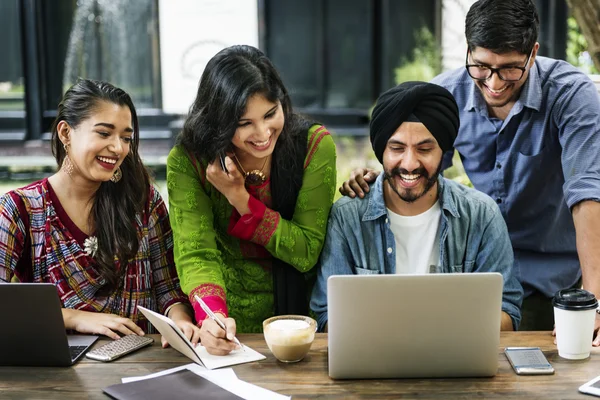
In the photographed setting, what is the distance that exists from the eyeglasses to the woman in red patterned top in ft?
3.57

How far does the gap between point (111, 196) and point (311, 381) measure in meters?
0.93

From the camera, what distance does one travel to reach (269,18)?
530cm

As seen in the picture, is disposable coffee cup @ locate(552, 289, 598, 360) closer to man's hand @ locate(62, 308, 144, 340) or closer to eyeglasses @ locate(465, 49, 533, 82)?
eyeglasses @ locate(465, 49, 533, 82)

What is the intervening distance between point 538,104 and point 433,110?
0.52 metres

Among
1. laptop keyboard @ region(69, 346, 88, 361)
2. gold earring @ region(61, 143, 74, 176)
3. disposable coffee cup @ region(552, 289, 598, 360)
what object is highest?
gold earring @ region(61, 143, 74, 176)

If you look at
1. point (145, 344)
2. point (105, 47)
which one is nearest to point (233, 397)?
point (145, 344)

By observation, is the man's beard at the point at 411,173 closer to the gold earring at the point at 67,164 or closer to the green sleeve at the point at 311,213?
the green sleeve at the point at 311,213

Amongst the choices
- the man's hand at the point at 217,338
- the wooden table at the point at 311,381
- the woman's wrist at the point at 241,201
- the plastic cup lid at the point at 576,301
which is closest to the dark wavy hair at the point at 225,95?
the woman's wrist at the point at 241,201

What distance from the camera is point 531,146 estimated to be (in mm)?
2523

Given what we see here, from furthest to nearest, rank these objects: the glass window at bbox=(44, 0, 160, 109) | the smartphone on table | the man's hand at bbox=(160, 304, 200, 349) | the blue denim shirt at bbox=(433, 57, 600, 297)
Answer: the glass window at bbox=(44, 0, 160, 109) → the blue denim shirt at bbox=(433, 57, 600, 297) → the man's hand at bbox=(160, 304, 200, 349) → the smartphone on table

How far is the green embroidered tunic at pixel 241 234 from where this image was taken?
220 cm

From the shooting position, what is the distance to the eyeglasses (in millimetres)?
2297

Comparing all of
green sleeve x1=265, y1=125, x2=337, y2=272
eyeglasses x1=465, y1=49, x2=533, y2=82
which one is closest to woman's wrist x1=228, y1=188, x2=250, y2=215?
green sleeve x1=265, y1=125, x2=337, y2=272

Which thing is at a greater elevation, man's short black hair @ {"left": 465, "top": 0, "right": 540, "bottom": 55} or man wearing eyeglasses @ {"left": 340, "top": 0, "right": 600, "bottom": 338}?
man's short black hair @ {"left": 465, "top": 0, "right": 540, "bottom": 55}
